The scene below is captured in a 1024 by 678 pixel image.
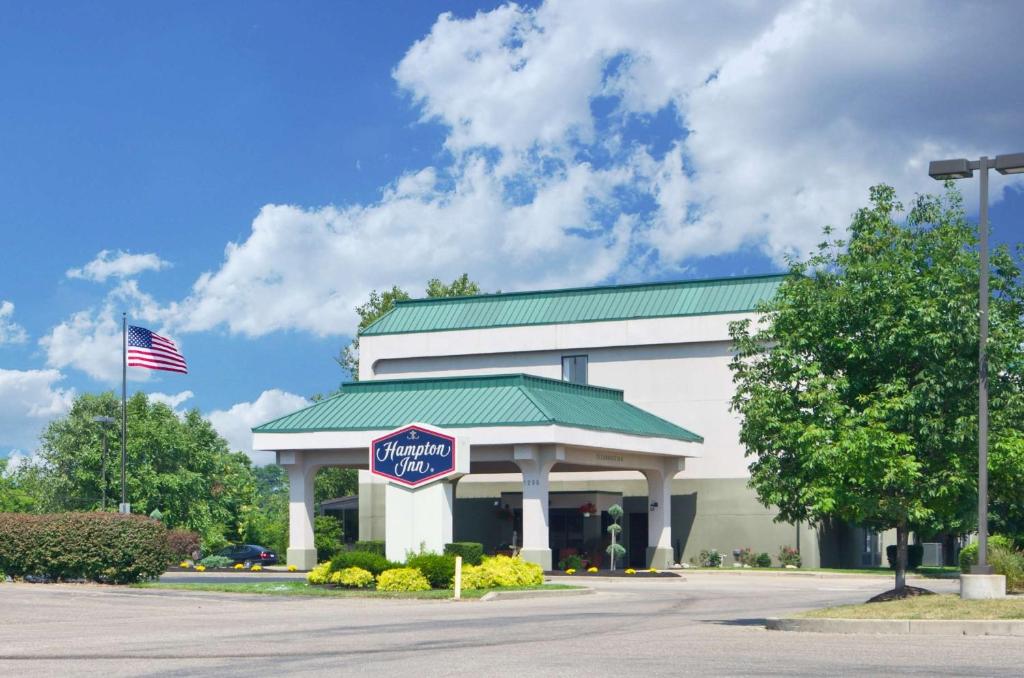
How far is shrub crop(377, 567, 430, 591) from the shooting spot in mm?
34625

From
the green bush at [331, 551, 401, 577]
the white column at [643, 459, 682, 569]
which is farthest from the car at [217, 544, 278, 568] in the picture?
the green bush at [331, 551, 401, 577]

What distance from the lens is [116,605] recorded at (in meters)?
29.0

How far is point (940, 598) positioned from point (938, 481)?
239cm

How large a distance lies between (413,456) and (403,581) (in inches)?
168

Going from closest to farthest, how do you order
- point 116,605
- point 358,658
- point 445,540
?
1. point 358,658
2. point 116,605
3. point 445,540

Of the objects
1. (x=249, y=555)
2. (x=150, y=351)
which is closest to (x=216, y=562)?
(x=249, y=555)

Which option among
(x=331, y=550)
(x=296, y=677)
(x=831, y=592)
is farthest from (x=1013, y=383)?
(x=331, y=550)

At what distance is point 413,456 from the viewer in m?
37.7

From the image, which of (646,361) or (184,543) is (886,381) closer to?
(646,361)

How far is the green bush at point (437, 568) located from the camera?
34.8 metres

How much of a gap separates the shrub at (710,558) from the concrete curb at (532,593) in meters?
20.1

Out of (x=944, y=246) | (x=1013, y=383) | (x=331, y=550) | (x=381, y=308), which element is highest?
(x=381, y=308)

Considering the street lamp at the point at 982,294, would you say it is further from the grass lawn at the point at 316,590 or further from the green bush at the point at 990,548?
the green bush at the point at 990,548

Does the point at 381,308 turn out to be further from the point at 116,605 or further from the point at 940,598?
the point at 940,598
